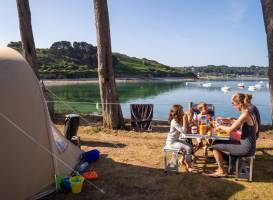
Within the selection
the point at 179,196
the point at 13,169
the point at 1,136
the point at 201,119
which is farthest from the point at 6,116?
the point at 201,119

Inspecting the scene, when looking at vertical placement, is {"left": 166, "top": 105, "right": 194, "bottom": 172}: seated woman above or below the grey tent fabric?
above

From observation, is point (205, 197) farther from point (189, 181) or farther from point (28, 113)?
point (28, 113)

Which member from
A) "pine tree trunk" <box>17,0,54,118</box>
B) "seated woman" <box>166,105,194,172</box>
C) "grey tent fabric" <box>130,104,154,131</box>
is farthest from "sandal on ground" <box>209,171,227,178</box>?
"pine tree trunk" <box>17,0,54,118</box>

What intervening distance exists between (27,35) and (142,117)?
581cm

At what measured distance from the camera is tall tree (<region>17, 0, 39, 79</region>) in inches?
469

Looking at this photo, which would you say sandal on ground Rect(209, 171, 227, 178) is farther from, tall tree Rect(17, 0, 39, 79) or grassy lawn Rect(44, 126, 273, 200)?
Result: tall tree Rect(17, 0, 39, 79)

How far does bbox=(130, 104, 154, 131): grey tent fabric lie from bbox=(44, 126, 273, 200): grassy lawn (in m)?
2.42

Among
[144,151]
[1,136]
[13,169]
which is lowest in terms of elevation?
[144,151]

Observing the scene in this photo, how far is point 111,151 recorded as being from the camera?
26.1ft

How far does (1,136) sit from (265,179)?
4.77m

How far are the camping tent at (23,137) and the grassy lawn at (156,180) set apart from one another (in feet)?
1.60

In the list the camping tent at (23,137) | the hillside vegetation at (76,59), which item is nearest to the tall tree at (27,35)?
the camping tent at (23,137)

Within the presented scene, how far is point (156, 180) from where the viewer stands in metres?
5.79

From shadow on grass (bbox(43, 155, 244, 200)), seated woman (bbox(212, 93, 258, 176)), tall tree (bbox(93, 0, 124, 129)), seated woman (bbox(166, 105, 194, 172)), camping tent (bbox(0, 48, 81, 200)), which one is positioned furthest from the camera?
tall tree (bbox(93, 0, 124, 129))
